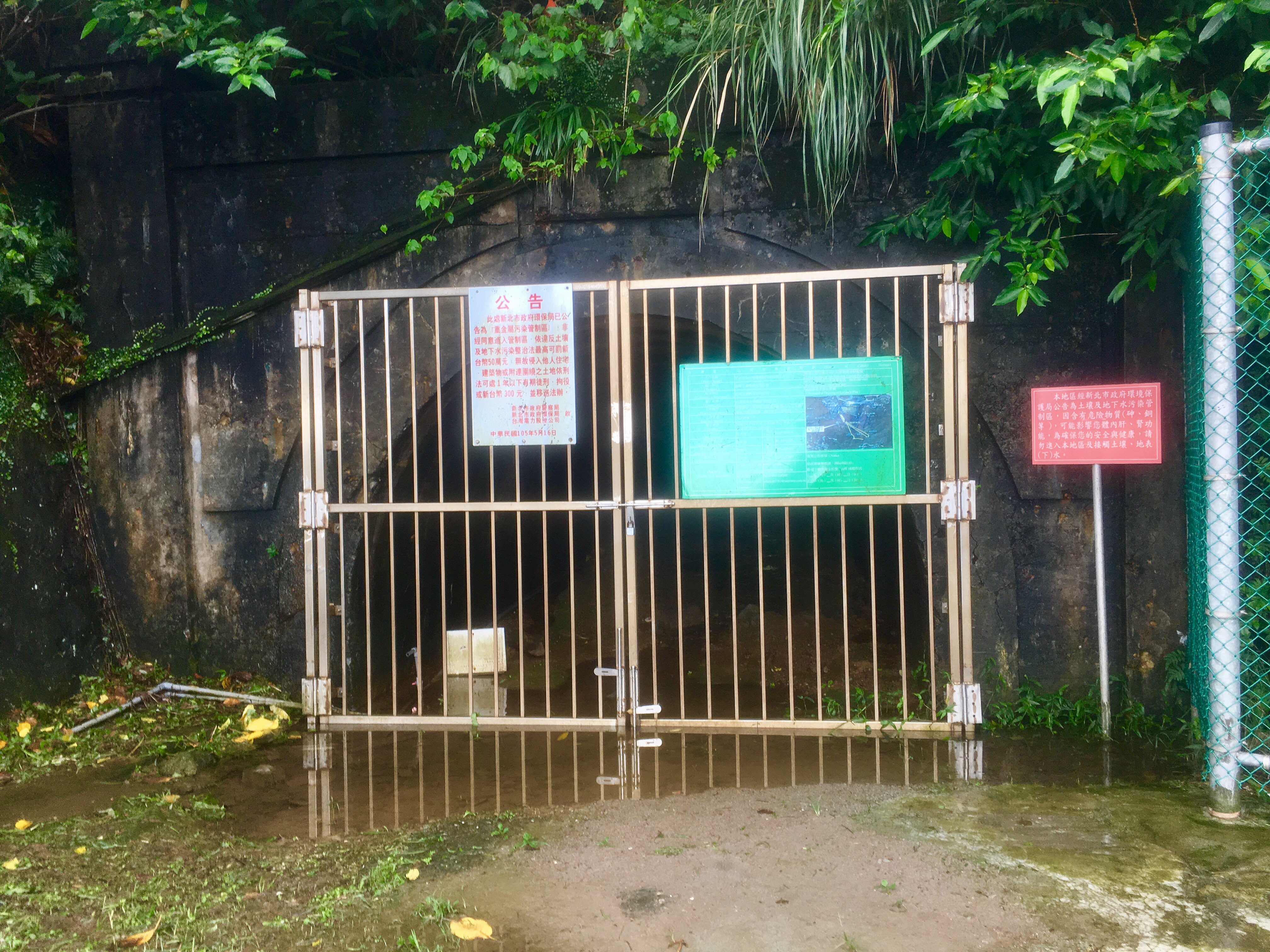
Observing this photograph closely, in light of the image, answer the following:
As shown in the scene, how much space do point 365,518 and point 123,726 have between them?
1.63m

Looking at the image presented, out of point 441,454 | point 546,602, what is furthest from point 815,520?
point 441,454

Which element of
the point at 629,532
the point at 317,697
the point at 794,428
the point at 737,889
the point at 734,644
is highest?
the point at 794,428

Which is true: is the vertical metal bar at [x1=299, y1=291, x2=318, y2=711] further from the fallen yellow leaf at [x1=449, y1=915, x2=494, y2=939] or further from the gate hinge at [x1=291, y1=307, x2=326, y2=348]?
the fallen yellow leaf at [x1=449, y1=915, x2=494, y2=939]

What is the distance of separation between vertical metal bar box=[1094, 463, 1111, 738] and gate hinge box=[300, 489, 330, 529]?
3818 mm

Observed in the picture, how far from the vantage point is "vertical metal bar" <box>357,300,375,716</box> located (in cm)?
520

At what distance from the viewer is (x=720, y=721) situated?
4.87 metres

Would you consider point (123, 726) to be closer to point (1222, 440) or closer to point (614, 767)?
point (614, 767)

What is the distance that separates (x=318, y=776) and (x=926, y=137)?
169 inches

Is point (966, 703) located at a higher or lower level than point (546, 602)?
lower

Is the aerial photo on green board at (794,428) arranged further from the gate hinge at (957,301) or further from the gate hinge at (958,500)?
the gate hinge at (957,301)

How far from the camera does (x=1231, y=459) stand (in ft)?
11.9

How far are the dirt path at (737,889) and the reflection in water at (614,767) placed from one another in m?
0.36

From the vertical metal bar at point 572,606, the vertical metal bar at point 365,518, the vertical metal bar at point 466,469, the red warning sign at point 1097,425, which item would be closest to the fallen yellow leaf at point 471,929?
the vertical metal bar at point 572,606

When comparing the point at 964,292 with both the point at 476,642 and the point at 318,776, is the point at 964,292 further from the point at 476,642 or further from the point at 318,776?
the point at 318,776
